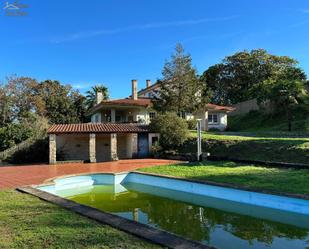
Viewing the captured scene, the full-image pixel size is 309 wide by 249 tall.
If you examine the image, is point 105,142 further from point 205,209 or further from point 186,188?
point 205,209

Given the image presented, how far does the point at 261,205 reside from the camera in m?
11.3

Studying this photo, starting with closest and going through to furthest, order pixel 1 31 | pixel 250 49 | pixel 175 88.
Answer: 1. pixel 1 31
2. pixel 175 88
3. pixel 250 49

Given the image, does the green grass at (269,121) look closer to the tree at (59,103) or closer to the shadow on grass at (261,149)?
the shadow on grass at (261,149)

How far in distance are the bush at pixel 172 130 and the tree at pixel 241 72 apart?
28242 mm

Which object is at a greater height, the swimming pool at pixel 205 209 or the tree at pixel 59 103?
the tree at pixel 59 103

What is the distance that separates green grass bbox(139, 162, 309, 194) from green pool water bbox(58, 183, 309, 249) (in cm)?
137

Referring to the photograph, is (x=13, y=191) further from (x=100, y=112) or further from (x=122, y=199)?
(x=100, y=112)

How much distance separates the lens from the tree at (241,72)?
180ft

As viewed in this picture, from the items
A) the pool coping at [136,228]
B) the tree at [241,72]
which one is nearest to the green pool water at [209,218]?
the pool coping at [136,228]

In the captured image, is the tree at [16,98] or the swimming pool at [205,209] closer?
the swimming pool at [205,209]

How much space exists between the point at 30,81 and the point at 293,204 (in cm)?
4672

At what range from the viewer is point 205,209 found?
463 inches

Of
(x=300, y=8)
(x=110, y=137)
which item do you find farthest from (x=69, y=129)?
(x=300, y=8)

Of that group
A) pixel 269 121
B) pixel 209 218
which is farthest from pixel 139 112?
pixel 209 218
